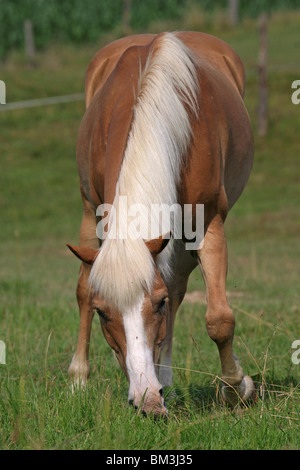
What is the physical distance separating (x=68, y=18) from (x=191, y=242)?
3268cm

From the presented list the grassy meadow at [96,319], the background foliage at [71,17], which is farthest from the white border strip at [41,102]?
the background foliage at [71,17]

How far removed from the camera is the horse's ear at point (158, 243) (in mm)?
3641

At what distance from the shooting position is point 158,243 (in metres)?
3.64

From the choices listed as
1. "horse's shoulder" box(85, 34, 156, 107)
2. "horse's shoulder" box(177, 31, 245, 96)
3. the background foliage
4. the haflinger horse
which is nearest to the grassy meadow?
the haflinger horse

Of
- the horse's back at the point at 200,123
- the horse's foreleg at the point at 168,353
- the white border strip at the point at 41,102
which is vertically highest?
the horse's back at the point at 200,123

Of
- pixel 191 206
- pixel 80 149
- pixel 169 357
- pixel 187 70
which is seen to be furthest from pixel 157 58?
pixel 169 357

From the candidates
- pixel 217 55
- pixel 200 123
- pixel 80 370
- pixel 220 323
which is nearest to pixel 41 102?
pixel 217 55

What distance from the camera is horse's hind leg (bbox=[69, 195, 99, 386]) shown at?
4.93 m

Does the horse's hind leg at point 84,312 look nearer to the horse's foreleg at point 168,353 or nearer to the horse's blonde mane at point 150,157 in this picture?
the horse's foreleg at point 168,353

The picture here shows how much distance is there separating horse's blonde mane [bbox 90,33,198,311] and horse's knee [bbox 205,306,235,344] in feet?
1.82

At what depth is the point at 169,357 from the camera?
5.20 m

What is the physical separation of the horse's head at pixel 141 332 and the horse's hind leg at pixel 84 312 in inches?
43.9

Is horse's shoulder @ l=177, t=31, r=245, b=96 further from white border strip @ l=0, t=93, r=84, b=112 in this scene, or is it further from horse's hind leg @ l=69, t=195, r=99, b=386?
white border strip @ l=0, t=93, r=84, b=112

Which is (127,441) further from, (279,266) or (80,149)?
(279,266)
